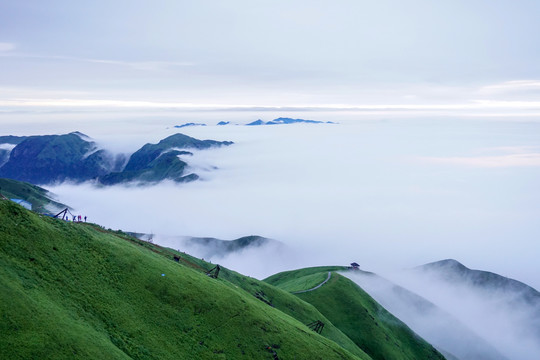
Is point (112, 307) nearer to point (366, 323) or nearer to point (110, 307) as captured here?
point (110, 307)

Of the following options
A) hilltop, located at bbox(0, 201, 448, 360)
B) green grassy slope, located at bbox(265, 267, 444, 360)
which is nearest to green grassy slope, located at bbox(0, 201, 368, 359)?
hilltop, located at bbox(0, 201, 448, 360)

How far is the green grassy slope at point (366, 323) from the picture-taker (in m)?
144

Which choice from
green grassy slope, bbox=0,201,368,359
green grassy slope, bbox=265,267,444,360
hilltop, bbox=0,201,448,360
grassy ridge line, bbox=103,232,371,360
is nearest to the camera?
green grassy slope, bbox=0,201,368,359

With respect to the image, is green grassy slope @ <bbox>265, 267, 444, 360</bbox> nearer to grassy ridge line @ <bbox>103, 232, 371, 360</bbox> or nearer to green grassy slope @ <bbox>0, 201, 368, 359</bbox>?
grassy ridge line @ <bbox>103, 232, 371, 360</bbox>

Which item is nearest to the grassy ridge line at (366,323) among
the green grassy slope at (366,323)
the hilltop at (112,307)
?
the green grassy slope at (366,323)

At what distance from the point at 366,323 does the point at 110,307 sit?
125 metres

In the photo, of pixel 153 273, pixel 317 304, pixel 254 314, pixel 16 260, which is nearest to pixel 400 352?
pixel 317 304

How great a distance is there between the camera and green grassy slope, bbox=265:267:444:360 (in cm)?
14425

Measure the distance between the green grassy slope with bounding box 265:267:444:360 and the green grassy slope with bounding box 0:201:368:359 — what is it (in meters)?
78.3

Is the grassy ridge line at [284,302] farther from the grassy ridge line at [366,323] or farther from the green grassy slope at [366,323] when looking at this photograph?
the grassy ridge line at [366,323]

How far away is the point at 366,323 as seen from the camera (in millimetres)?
152250

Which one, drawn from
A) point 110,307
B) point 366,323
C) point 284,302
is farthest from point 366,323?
point 110,307

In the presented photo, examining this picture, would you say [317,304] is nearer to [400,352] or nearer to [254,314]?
[400,352]

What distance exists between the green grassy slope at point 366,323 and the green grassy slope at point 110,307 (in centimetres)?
7830
